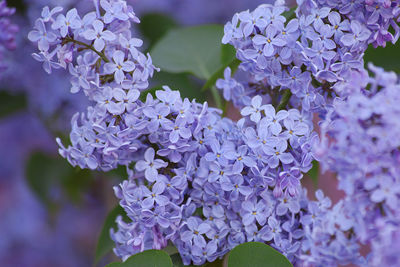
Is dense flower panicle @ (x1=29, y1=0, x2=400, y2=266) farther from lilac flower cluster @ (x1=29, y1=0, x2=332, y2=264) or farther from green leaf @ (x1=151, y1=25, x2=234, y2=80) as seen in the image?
green leaf @ (x1=151, y1=25, x2=234, y2=80)

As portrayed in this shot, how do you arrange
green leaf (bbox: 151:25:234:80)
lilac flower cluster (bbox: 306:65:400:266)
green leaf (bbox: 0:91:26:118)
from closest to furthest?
lilac flower cluster (bbox: 306:65:400:266) → green leaf (bbox: 151:25:234:80) → green leaf (bbox: 0:91:26:118)

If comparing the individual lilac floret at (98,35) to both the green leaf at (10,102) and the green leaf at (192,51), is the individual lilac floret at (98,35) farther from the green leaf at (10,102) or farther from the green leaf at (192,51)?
the green leaf at (10,102)

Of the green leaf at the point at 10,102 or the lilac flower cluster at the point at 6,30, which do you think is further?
the green leaf at the point at 10,102

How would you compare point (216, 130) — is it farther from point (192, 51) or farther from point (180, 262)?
point (192, 51)

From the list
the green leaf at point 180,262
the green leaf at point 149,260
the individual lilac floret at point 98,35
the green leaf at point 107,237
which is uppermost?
the individual lilac floret at point 98,35

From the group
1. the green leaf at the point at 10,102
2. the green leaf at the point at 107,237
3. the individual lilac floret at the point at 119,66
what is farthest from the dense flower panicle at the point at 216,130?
the green leaf at the point at 10,102

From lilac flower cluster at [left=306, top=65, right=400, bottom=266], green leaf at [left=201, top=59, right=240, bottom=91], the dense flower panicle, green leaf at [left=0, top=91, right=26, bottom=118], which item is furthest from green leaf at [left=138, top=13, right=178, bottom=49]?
lilac flower cluster at [left=306, top=65, right=400, bottom=266]

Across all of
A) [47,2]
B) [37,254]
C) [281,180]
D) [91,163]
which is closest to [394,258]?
[281,180]
